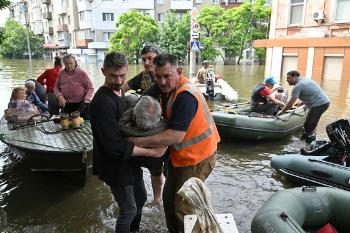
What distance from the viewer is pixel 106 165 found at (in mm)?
2607

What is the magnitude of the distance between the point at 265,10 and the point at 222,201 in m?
31.6

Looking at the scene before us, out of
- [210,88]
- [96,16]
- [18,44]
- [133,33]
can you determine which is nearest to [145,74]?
[210,88]

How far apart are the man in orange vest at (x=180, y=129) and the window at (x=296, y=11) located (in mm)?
16066

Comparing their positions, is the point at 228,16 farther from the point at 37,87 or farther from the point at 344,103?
the point at 37,87

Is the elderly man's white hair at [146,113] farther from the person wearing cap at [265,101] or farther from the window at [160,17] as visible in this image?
the window at [160,17]

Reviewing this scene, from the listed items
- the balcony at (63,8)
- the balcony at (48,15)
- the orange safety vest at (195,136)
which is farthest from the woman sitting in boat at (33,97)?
the balcony at (48,15)

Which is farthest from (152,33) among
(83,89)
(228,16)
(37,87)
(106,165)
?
(106,165)

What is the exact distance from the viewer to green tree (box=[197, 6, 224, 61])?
3416 centimetres

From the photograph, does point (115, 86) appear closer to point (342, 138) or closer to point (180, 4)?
point (342, 138)

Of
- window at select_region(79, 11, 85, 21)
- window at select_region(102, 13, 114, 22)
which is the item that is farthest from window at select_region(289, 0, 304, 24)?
window at select_region(79, 11, 85, 21)

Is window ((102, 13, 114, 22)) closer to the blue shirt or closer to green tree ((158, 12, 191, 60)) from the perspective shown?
green tree ((158, 12, 191, 60))

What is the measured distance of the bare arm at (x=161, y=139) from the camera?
2447 mm

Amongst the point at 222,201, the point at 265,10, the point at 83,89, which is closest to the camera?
the point at 222,201

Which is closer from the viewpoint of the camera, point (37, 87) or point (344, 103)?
point (37, 87)
